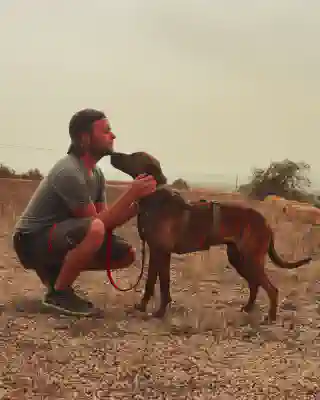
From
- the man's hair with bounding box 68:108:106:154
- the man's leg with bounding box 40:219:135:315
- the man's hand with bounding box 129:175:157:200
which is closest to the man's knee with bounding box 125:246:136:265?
the man's leg with bounding box 40:219:135:315

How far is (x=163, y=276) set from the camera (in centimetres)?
254

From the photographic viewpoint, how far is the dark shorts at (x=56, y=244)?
2.48 m

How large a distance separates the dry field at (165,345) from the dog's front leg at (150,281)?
6 centimetres

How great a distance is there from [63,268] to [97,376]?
2.42 feet

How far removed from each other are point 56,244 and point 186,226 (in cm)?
59

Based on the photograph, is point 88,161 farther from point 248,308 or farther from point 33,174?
point 33,174

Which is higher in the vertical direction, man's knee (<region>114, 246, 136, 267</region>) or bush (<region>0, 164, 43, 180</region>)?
bush (<region>0, 164, 43, 180</region>)

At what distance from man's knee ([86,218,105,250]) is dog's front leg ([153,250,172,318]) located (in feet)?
0.88

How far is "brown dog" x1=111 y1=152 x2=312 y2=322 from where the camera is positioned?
248 cm

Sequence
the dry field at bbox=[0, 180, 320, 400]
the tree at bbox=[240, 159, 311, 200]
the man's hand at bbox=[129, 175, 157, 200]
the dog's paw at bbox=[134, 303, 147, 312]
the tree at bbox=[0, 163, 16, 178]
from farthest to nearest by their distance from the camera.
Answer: the tree at bbox=[240, 159, 311, 200] → the tree at bbox=[0, 163, 16, 178] → the dog's paw at bbox=[134, 303, 147, 312] → the man's hand at bbox=[129, 175, 157, 200] → the dry field at bbox=[0, 180, 320, 400]

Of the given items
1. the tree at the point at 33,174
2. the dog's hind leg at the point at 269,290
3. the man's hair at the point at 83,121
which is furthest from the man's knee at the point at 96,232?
the tree at the point at 33,174

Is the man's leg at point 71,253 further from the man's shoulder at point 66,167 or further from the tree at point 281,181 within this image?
the tree at point 281,181

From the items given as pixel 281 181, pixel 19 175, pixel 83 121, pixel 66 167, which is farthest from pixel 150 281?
pixel 281 181

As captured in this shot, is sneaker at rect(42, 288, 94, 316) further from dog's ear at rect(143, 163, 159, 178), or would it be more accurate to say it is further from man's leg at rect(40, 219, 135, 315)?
dog's ear at rect(143, 163, 159, 178)
